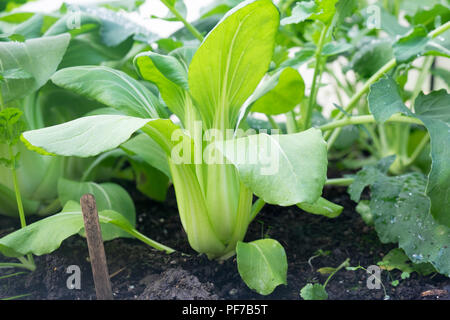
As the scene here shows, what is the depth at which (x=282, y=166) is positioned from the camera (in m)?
0.54

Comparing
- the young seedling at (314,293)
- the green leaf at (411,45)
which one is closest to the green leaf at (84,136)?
the young seedling at (314,293)

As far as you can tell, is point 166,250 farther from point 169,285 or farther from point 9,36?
point 9,36

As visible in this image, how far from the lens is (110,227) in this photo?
786 millimetres

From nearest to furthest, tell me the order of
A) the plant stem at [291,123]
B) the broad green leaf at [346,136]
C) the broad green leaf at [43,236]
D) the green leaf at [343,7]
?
the broad green leaf at [43,236] < the green leaf at [343,7] < the plant stem at [291,123] < the broad green leaf at [346,136]

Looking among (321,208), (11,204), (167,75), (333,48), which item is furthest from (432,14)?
(11,204)

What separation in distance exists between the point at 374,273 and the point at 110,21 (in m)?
0.80

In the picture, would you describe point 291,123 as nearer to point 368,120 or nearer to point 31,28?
point 368,120

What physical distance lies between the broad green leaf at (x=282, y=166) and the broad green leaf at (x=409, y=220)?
0.31 metres

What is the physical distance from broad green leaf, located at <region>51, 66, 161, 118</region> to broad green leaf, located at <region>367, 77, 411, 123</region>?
0.38 metres

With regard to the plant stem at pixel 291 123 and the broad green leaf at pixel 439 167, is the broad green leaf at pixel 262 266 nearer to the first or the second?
the broad green leaf at pixel 439 167

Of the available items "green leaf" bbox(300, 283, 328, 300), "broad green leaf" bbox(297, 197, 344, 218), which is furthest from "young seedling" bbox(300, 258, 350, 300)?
"broad green leaf" bbox(297, 197, 344, 218)

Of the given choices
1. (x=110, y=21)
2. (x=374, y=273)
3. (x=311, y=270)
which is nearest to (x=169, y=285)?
(x=311, y=270)

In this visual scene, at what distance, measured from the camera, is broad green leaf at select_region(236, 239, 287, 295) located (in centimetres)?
65

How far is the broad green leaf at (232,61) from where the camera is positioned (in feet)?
1.97
